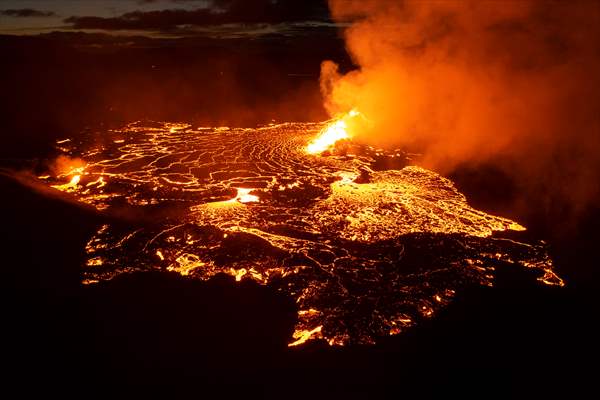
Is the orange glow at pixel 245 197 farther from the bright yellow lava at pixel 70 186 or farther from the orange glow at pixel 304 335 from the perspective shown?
the orange glow at pixel 304 335

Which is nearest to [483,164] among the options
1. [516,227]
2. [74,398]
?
[516,227]

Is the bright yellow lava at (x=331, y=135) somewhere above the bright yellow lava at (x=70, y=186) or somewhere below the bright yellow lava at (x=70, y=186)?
above

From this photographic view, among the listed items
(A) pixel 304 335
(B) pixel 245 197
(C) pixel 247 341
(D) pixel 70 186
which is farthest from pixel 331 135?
(C) pixel 247 341

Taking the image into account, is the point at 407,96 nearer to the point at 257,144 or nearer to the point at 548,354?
the point at 257,144

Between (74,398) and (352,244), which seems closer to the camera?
(74,398)

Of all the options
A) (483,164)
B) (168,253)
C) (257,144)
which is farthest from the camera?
(257,144)

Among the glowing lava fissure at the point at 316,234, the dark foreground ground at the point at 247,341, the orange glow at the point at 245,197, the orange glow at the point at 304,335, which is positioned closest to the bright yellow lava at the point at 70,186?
the glowing lava fissure at the point at 316,234

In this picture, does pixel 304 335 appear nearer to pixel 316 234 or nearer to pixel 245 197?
pixel 316 234
